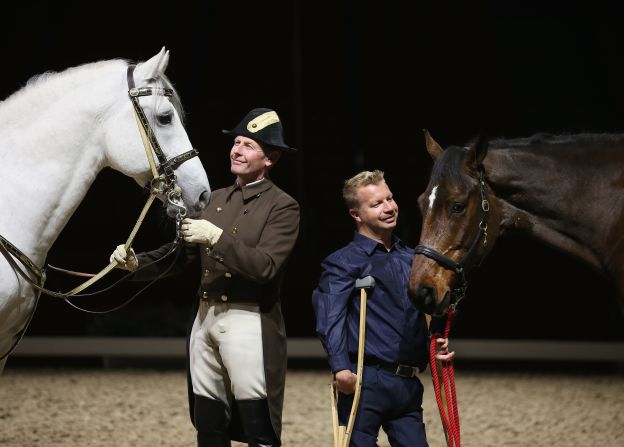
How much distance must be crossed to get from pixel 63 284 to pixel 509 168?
15.5 ft

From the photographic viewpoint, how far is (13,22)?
6.22 metres

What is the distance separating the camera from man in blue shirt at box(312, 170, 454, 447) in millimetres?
2201

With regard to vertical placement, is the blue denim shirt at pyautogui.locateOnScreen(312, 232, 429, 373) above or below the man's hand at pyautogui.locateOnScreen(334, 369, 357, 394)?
above

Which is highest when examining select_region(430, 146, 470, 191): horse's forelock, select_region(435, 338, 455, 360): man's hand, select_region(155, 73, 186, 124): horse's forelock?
select_region(155, 73, 186, 124): horse's forelock

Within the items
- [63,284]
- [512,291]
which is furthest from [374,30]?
[63,284]

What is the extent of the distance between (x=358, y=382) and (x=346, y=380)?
4 cm

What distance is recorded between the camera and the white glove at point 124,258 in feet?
7.44

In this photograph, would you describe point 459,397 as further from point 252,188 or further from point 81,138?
point 81,138

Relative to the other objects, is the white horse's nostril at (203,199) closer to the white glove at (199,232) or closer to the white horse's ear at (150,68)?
the white glove at (199,232)

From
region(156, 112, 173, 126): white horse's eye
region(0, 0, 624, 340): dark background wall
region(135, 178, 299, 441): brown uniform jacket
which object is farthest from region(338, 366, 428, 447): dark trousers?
region(0, 0, 624, 340): dark background wall

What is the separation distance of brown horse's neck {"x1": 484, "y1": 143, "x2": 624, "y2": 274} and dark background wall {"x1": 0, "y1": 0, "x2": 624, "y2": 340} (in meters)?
3.72

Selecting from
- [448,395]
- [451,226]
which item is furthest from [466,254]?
[448,395]

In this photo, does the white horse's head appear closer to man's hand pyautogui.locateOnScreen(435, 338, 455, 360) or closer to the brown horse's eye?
the brown horse's eye

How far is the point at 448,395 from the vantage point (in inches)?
87.2
